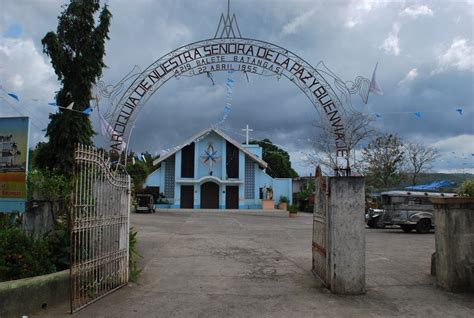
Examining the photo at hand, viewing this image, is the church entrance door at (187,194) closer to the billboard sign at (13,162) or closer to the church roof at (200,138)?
the church roof at (200,138)

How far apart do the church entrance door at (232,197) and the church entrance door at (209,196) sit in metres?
0.94

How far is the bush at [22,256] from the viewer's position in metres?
6.24

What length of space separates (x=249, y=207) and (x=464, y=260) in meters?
33.9

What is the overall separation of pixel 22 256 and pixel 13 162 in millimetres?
2194

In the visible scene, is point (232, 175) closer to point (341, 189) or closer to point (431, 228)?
point (431, 228)

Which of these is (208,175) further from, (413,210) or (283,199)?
(413,210)

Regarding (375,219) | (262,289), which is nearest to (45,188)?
(262,289)

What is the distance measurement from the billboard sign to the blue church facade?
3214 cm

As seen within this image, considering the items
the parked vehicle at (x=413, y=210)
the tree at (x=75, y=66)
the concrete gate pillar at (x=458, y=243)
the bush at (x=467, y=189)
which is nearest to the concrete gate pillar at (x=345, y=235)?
the concrete gate pillar at (x=458, y=243)

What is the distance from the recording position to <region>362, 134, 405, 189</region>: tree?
40.1 m

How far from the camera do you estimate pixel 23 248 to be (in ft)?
21.7

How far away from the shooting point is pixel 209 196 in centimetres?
4103

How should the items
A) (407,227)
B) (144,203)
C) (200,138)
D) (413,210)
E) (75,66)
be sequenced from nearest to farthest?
(75,66)
(413,210)
(407,227)
(144,203)
(200,138)

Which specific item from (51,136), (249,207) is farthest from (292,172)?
(51,136)
